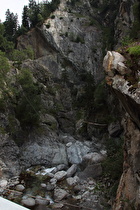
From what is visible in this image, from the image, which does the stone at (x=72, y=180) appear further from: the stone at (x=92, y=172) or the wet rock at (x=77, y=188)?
the wet rock at (x=77, y=188)

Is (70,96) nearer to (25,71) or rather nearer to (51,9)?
(25,71)

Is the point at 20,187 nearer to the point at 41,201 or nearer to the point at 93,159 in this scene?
the point at 41,201

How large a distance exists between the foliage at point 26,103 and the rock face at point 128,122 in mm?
15104

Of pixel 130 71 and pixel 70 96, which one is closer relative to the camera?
pixel 130 71

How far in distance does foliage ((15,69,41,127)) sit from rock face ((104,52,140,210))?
1510 centimetres

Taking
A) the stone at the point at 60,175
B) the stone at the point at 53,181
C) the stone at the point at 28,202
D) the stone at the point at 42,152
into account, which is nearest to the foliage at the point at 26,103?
the stone at the point at 42,152

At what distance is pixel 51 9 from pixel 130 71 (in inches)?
1711

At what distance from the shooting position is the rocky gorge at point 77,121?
8.21 metres

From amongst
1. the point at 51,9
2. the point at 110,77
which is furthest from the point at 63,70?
the point at 110,77

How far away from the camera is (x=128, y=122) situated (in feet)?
30.7

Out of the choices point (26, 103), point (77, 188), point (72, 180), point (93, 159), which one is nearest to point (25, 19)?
point (26, 103)

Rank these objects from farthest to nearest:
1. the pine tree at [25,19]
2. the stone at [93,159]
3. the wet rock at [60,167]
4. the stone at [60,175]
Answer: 1. the pine tree at [25,19]
2. the wet rock at [60,167]
3. the stone at [93,159]
4. the stone at [60,175]

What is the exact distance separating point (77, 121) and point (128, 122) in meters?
22.3

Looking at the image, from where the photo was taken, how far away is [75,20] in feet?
145
